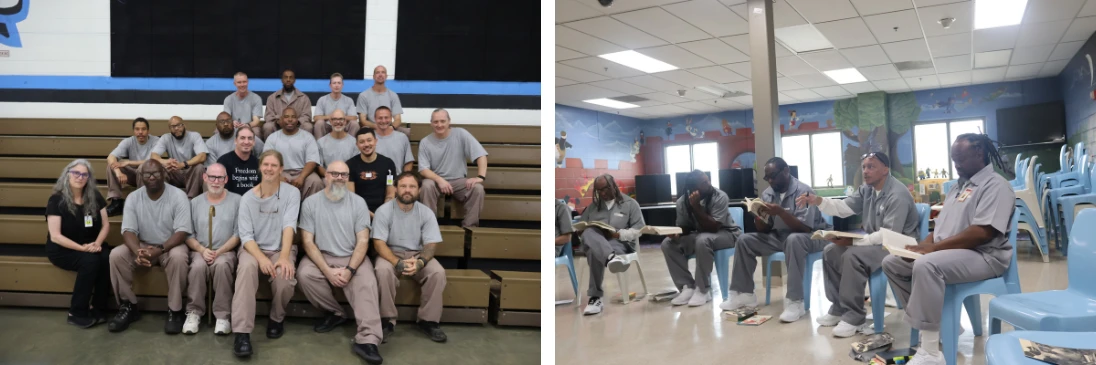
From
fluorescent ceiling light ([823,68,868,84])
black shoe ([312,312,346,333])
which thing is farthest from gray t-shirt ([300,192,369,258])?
fluorescent ceiling light ([823,68,868,84])

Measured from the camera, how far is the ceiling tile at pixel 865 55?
15.8 feet

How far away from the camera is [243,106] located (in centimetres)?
461

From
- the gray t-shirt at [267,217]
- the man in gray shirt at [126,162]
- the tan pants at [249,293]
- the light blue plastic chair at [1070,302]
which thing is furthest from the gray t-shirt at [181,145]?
the light blue plastic chair at [1070,302]

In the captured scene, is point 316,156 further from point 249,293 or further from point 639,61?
point 639,61

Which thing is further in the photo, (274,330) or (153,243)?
(153,243)

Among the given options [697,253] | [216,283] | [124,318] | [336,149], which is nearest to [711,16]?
[697,253]

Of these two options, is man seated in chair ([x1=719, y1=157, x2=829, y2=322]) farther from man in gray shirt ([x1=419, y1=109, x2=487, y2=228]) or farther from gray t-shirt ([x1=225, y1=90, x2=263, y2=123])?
gray t-shirt ([x1=225, y1=90, x2=263, y2=123])

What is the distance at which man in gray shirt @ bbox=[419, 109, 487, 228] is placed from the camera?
3.79 meters

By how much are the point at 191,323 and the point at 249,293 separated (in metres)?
0.39

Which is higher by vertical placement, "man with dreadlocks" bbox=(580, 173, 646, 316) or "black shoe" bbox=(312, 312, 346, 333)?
"man with dreadlocks" bbox=(580, 173, 646, 316)

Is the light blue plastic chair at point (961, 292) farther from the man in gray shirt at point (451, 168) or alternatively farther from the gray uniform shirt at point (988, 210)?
the man in gray shirt at point (451, 168)

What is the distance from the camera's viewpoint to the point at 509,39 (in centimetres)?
489

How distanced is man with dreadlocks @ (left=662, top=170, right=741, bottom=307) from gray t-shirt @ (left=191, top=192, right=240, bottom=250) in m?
2.69

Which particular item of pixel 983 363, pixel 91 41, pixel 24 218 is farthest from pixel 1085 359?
pixel 91 41
